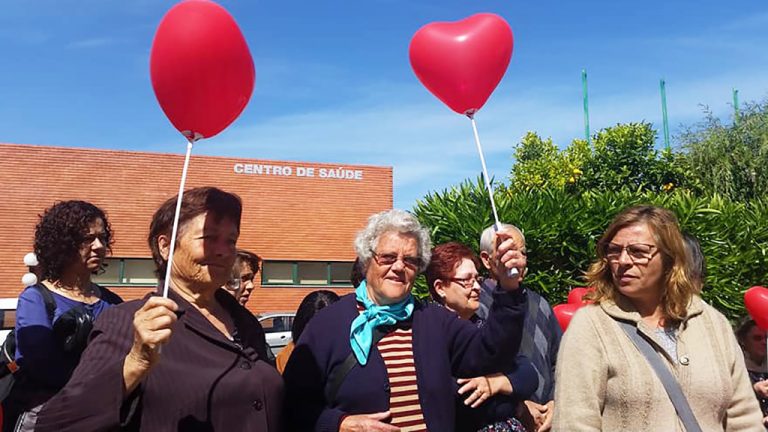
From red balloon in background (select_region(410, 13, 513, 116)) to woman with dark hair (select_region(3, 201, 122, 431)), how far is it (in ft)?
6.02

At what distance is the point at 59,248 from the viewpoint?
3.15 meters

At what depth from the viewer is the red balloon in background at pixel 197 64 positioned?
2.16m

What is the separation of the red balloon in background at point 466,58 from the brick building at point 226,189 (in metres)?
17.7

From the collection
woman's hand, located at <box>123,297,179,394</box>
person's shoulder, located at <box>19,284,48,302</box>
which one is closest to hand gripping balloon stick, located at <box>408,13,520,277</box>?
woman's hand, located at <box>123,297,179,394</box>

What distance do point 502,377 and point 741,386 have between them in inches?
34.6

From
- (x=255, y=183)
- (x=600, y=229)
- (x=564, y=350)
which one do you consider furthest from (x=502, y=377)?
(x=255, y=183)

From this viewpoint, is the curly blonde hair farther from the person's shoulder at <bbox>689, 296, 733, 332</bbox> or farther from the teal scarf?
the teal scarf

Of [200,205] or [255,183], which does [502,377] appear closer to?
[200,205]

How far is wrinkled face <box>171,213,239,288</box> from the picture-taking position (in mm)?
2176

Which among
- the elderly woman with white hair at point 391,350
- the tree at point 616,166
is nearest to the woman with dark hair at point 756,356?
the elderly woman with white hair at point 391,350

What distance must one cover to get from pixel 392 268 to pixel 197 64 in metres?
1.03

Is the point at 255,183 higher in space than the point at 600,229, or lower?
higher

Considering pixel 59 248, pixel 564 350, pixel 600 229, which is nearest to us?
pixel 564 350

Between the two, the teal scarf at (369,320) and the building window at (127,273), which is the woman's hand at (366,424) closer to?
the teal scarf at (369,320)
